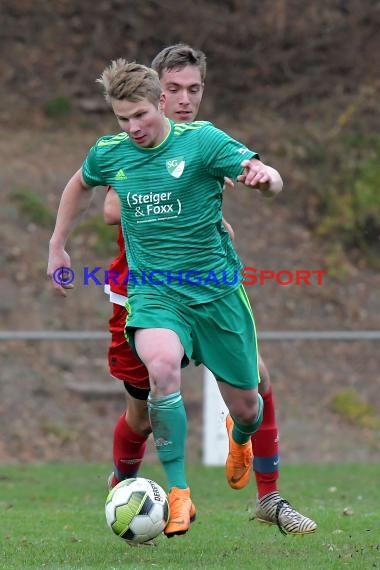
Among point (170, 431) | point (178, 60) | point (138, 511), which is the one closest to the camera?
point (138, 511)

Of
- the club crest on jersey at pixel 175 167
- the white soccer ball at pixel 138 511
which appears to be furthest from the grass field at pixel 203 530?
the club crest on jersey at pixel 175 167

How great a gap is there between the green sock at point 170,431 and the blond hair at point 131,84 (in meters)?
1.34

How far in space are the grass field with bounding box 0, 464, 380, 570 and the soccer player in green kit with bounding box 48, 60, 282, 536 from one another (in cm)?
43

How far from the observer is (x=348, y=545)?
226 inches

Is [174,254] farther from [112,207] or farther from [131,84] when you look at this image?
[131,84]

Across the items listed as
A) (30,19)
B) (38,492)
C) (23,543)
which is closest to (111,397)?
(38,492)

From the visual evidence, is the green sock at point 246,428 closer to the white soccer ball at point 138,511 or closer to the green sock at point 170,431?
the green sock at point 170,431

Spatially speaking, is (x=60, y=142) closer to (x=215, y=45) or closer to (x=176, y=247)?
(x=215, y=45)

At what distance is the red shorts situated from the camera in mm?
6125

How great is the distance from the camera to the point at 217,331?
5547 mm

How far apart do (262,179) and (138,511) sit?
4.99ft

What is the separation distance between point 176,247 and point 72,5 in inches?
483

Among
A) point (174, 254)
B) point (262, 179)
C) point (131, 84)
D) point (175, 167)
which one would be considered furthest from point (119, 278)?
point (262, 179)

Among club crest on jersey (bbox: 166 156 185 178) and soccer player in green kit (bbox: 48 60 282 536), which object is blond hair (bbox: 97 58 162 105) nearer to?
soccer player in green kit (bbox: 48 60 282 536)
